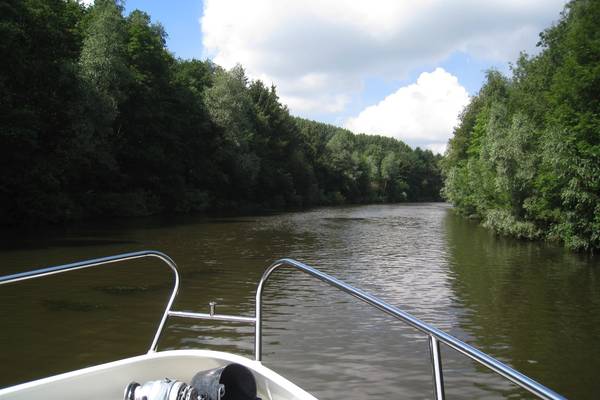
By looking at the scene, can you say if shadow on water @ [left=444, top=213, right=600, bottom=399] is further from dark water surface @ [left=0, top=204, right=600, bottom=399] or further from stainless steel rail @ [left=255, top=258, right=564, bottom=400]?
stainless steel rail @ [left=255, top=258, right=564, bottom=400]

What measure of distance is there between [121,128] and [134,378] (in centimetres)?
4471

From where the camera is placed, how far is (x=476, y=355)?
2.50 m

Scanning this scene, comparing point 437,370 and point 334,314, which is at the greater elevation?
point 437,370

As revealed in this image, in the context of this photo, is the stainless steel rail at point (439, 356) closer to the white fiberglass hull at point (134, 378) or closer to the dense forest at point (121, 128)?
the white fiberglass hull at point (134, 378)

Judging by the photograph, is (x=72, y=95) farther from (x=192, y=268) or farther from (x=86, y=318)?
(x=86, y=318)

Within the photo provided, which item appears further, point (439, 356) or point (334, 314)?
point (334, 314)

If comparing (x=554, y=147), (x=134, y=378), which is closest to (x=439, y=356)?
(x=134, y=378)

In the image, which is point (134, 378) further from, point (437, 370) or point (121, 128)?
point (121, 128)

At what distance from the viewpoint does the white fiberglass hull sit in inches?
136

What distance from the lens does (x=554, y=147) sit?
21859 mm

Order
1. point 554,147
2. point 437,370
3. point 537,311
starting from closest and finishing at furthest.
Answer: point 437,370 < point 537,311 < point 554,147

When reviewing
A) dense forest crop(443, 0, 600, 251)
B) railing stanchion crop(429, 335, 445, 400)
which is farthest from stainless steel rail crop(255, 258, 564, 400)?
dense forest crop(443, 0, 600, 251)

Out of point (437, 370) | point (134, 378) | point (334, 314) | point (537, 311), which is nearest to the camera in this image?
point (437, 370)

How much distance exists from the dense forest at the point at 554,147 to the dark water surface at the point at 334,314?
8.48 ft
